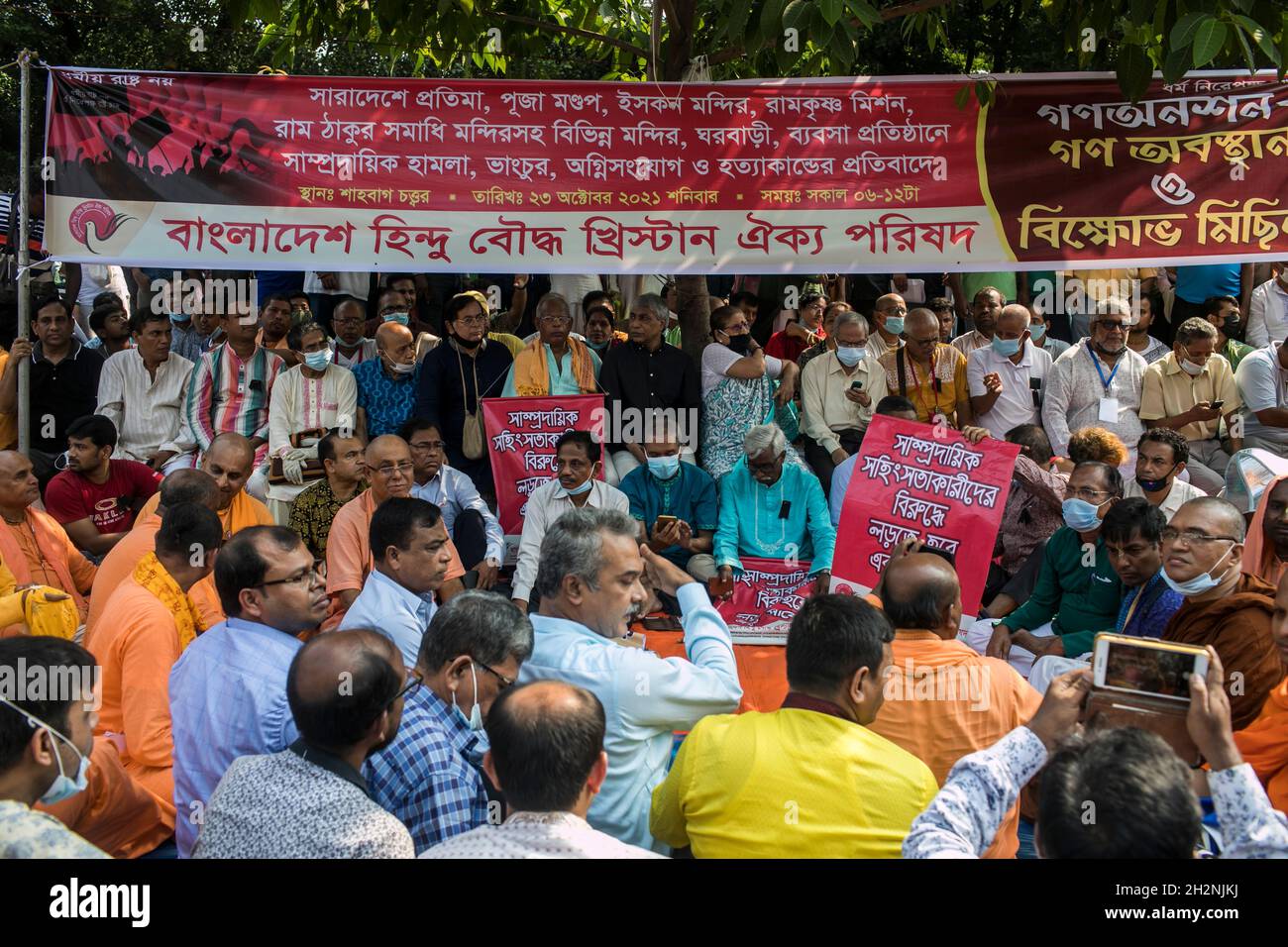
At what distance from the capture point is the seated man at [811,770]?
3.15 m

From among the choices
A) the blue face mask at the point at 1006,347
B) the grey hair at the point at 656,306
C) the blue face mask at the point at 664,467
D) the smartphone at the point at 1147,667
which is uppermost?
the grey hair at the point at 656,306

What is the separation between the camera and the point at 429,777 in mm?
3523

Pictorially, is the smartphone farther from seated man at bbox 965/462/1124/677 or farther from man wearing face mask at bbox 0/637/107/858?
seated man at bbox 965/462/1124/677

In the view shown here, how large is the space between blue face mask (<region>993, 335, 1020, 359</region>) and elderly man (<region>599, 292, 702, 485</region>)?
208 centimetres

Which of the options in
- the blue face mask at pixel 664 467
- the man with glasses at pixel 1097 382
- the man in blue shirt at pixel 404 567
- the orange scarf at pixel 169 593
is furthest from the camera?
the man with glasses at pixel 1097 382

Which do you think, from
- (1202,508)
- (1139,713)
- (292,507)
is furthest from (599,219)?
(1139,713)

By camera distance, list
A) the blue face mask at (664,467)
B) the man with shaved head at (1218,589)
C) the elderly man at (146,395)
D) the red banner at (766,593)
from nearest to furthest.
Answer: the man with shaved head at (1218,589) → the red banner at (766,593) → the blue face mask at (664,467) → the elderly man at (146,395)

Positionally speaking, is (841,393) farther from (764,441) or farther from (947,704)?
(947,704)

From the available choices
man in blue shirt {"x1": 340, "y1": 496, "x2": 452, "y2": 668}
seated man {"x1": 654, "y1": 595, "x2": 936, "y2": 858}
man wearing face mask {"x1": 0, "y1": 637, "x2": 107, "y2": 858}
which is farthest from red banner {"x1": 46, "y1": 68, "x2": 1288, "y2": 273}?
seated man {"x1": 654, "y1": 595, "x2": 936, "y2": 858}

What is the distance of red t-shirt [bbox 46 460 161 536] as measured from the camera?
23.9 ft

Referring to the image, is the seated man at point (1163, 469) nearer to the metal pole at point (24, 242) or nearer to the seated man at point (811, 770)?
the seated man at point (811, 770)

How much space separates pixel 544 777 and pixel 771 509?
4.88m

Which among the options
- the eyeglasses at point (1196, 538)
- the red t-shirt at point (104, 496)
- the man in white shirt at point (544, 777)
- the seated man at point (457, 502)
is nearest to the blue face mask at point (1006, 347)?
the seated man at point (457, 502)

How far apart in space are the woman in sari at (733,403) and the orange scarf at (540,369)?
29.8 inches
